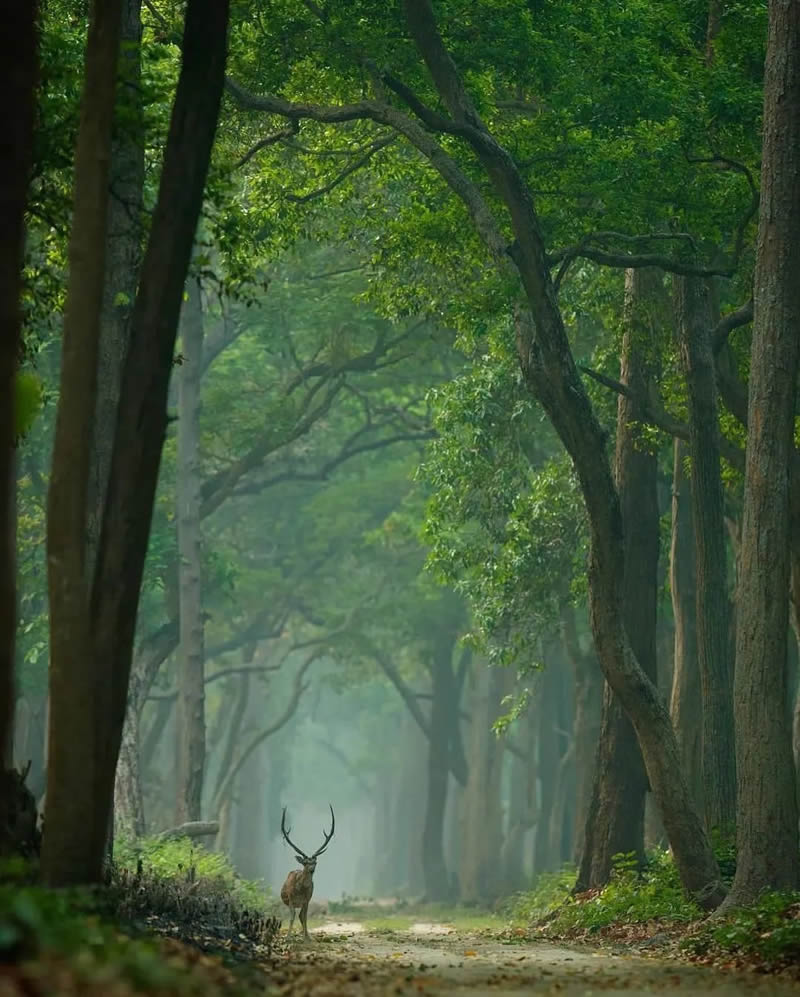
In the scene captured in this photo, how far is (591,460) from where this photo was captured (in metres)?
18.8

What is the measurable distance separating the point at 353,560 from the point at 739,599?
3151 cm

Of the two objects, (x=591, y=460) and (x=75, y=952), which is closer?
(x=75, y=952)

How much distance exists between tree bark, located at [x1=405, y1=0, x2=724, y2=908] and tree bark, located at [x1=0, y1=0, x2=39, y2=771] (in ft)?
36.0

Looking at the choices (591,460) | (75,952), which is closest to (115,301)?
(591,460)

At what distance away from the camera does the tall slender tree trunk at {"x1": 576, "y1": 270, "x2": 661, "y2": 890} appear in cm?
2191

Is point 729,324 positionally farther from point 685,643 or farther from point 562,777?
point 562,777

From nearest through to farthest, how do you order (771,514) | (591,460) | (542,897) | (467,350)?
(771,514) → (591,460) → (467,350) → (542,897)

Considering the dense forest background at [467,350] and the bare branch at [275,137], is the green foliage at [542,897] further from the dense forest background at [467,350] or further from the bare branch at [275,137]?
the bare branch at [275,137]

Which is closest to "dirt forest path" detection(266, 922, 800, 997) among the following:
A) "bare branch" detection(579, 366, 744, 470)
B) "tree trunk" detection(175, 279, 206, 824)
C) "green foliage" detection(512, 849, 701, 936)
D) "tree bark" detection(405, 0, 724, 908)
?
"green foliage" detection(512, 849, 701, 936)

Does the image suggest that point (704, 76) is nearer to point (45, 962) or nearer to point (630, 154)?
point (630, 154)

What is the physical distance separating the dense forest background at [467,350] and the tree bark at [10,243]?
0.21 feet

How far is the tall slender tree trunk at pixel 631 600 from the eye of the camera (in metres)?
21.9

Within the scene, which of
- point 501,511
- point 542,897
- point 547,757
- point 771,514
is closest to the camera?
point 771,514

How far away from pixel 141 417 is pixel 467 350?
1812 centimetres
